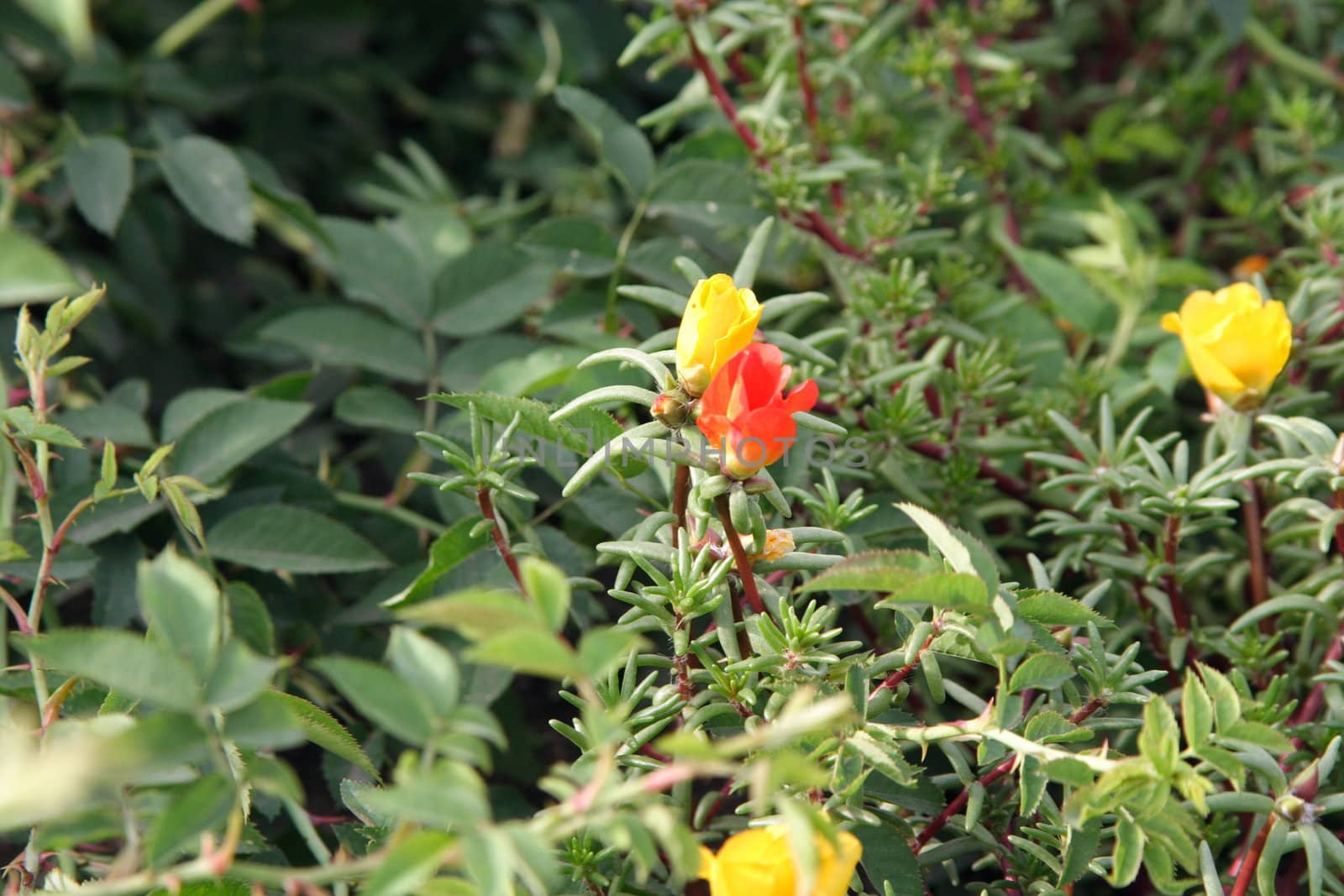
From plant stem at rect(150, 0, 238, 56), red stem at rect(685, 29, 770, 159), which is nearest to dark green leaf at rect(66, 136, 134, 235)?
plant stem at rect(150, 0, 238, 56)

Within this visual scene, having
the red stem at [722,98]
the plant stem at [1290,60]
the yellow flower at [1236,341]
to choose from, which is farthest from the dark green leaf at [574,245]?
the plant stem at [1290,60]

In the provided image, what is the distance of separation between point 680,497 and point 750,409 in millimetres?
135

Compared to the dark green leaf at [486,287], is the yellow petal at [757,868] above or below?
below

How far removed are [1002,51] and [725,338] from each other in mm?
869

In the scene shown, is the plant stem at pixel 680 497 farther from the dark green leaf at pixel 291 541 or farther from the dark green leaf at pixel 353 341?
the dark green leaf at pixel 353 341

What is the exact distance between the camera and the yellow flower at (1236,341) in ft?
3.07

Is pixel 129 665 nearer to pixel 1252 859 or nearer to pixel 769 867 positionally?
pixel 769 867

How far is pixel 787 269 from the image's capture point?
132 centimetres

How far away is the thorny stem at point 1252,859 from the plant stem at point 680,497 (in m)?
0.42

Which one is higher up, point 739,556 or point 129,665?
point 129,665

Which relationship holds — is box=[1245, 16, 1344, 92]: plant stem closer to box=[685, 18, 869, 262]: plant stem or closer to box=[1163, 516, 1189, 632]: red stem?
box=[685, 18, 869, 262]: plant stem

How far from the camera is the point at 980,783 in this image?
2.63 feet

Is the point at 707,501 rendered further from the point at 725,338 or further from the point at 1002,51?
the point at 1002,51

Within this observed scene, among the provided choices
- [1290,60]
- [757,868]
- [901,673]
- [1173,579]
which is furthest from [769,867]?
[1290,60]
